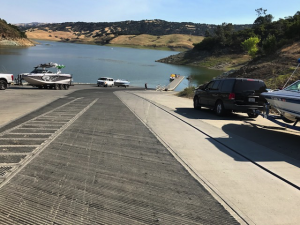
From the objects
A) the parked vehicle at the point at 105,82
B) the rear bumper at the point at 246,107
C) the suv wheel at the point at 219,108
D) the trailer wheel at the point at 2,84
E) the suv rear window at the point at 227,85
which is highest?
the suv rear window at the point at 227,85

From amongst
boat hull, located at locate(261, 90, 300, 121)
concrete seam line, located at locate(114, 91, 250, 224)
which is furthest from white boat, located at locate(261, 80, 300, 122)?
concrete seam line, located at locate(114, 91, 250, 224)

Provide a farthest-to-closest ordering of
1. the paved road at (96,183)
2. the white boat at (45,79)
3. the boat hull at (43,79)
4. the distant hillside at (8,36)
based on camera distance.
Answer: the distant hillside at (8,36), the white boat at (45,79), the boat hull at (43,79), the paved road at (96,183)

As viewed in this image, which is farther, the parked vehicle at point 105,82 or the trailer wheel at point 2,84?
the parked vehicle at point 105,82

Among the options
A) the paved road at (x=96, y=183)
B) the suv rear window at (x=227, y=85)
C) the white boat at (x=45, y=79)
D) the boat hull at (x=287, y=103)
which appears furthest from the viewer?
the white boat at (x=45, y=79)

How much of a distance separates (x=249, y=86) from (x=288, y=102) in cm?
430

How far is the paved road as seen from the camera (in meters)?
3.81

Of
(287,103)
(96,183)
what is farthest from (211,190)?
(287,103)

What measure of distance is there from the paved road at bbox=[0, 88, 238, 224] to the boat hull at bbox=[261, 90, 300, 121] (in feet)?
12.1

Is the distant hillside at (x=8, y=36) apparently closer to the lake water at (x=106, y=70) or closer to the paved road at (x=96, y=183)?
the lake water at (x=106, y=70)

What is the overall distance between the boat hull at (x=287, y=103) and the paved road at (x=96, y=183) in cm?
368

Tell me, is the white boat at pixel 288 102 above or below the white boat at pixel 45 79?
above

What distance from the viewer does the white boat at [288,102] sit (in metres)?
7.84

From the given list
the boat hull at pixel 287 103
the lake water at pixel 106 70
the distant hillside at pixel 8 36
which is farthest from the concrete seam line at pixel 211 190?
the distant hillside at pixel 8 36

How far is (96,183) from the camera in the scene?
4770mm
